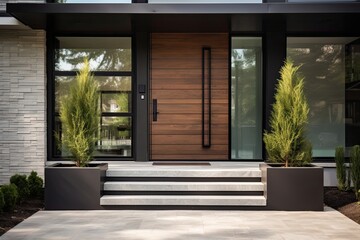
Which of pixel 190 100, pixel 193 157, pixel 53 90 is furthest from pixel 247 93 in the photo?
pixel 53 90

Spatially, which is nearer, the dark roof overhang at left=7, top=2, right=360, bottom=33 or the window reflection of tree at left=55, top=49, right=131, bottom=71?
the dark roof overhang at left=7, top=2, right=360, bottom=33

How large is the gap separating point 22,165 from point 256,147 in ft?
16.1

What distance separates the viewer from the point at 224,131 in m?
10.9

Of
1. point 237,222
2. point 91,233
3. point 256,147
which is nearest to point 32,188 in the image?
point 91,233

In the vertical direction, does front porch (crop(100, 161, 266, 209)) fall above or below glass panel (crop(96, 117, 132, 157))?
below

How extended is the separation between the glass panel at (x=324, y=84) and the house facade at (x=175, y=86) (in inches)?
0.9

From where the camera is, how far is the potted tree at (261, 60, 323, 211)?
8000 mm

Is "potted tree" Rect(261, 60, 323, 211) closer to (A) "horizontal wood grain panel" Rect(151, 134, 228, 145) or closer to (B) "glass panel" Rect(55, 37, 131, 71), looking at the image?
(A) "horizontal wood grain panel" Rect(151, 134, 228, 145)

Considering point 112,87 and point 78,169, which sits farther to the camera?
point 112,87

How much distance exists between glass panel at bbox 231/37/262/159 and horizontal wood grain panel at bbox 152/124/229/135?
0.26m

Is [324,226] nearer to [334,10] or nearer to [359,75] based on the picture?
[334,10]

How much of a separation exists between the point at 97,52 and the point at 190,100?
2.23 meters

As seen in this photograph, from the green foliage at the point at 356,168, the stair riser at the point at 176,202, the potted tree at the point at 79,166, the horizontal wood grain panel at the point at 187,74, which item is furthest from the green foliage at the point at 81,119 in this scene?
the green foliage at the point at 356,168

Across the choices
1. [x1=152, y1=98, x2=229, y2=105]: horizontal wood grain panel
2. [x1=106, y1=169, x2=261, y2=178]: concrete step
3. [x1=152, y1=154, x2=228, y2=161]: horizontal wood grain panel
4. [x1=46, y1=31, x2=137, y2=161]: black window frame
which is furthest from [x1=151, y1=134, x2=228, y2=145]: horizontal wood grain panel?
[x1=106, y1=169, x2=261, y2=178]: concrete step
